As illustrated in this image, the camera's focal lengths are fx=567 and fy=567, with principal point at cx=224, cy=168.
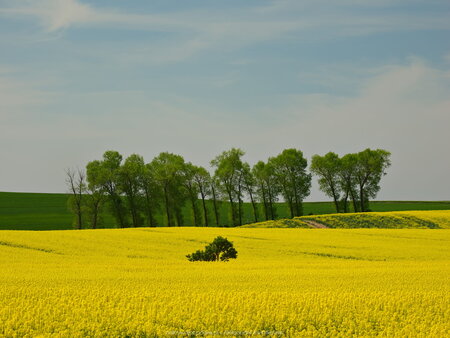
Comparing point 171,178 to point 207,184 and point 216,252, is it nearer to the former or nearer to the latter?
point 207,184

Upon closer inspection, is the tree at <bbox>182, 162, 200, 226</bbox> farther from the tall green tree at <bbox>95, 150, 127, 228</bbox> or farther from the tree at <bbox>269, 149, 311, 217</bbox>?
the tree at <bbox>269, 149, 311, 217</bbox>

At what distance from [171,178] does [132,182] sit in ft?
19.1

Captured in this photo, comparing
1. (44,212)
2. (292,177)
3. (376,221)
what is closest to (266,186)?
(292,177)

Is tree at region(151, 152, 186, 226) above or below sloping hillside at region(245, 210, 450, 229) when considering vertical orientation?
above

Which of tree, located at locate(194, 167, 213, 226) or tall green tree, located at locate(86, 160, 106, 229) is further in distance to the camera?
tree, located at locate(194, 167, 213, 226)

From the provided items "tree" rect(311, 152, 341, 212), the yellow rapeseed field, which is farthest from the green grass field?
the yellow rapeseed field

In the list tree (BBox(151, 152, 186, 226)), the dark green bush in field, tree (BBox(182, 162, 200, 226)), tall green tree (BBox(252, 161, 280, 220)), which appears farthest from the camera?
tall green tree (BBox(252, 161, 280, 220))

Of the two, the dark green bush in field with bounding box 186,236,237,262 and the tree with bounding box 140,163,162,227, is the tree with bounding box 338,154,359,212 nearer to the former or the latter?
the tree with bounding box 140,163,162,227

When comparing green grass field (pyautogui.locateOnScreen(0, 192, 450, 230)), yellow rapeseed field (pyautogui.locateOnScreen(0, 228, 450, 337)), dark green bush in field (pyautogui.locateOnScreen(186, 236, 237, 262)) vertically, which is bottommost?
yellow rapeseed field (pyautogui.locateOnScreen(0, 228, 450, 337))

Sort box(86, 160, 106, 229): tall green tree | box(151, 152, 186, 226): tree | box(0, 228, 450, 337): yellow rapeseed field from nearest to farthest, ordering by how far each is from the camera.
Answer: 1. box(0, 228, 450, 337): yellow rapeseed field
2. box(86, 160, 106, 229): tall green tree
3. box(151, 152, 186, 226): tree

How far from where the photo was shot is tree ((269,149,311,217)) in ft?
308

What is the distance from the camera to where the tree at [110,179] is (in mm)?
81250

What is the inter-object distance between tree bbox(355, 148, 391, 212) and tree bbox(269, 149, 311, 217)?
343 inches

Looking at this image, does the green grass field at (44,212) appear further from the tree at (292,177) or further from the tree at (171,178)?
the tree at (171,178)
